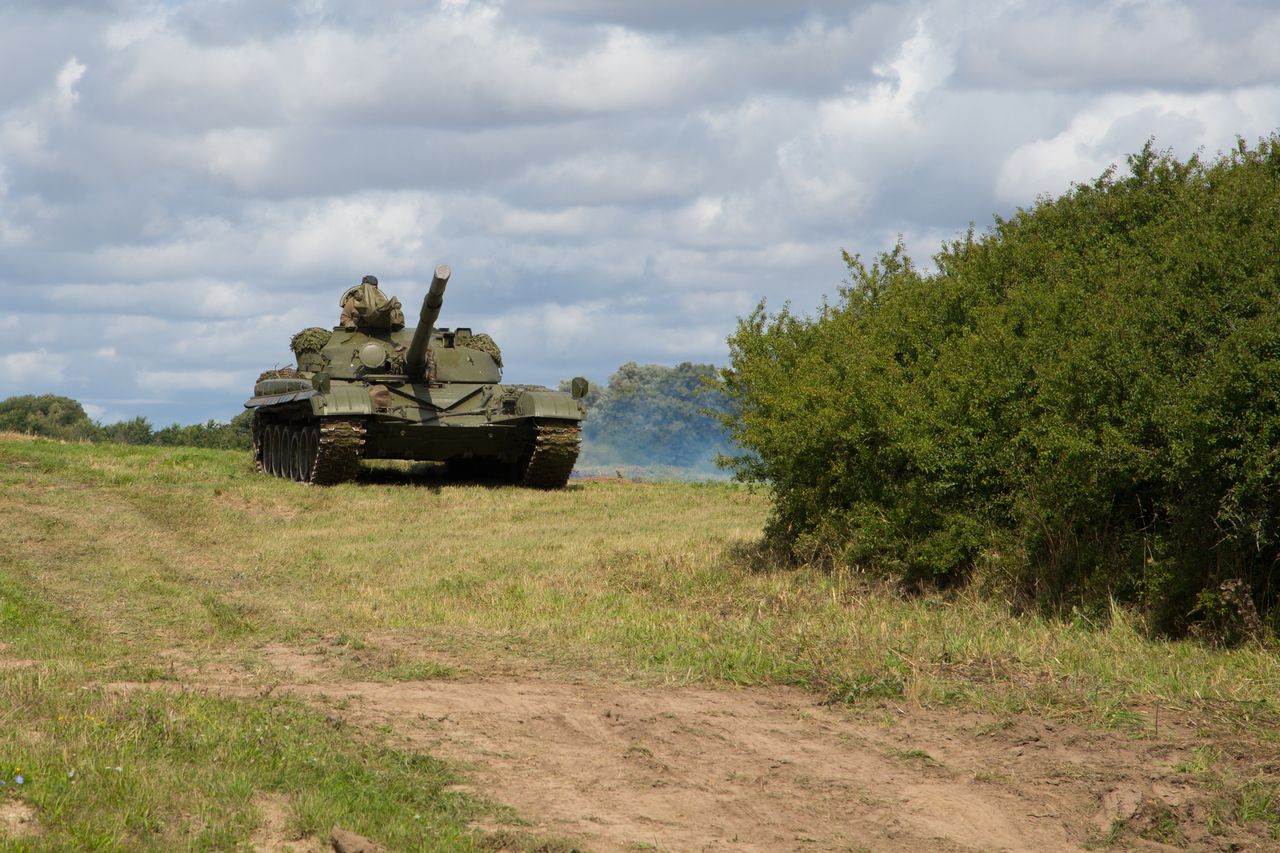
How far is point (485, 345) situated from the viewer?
1021 inches

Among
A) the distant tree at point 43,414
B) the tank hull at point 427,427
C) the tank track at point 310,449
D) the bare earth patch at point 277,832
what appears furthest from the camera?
the distant tree at point 43,414

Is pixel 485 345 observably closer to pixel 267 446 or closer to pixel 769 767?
pixel 267 446

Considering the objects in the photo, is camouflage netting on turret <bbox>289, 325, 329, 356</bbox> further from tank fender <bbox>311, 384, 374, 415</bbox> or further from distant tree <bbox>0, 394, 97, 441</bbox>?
distant tree <bbox>0, 394, 97, 441</bbox>

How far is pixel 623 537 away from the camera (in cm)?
1709

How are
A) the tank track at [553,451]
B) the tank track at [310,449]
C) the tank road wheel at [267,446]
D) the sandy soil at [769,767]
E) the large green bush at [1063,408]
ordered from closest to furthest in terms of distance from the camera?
1. the sandy soil at [769,767]
2. the large green bush at [1063,408]
3. the tank track at [310,449]
4. the tank track at [553,451]
5. the tank road wheel at [267,446]

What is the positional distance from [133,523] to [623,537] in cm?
629

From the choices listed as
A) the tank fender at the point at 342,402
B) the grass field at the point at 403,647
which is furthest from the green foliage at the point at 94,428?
the grass field at the point at 403,647

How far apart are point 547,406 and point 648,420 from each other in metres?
69.2

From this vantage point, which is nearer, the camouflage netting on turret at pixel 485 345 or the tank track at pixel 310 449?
the tank track at pixel 310 449

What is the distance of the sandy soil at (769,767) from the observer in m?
5.83

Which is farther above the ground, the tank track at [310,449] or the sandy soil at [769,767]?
the tank track at [310,449]

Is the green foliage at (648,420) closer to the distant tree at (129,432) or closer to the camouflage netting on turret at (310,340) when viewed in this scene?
the distant tree at (129,432)

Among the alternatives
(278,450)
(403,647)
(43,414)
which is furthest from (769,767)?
(43,414)

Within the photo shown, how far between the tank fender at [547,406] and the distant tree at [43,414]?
113 feet
